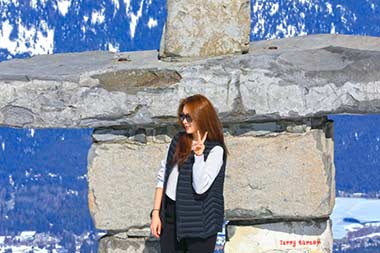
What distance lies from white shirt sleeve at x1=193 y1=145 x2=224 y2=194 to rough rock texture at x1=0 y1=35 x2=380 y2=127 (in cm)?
86

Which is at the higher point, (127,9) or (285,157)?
(127,9)

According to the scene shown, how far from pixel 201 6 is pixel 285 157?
42.5 inches

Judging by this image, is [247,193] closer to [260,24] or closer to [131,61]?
[131,61]

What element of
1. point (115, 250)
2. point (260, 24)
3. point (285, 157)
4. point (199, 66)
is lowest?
point (115, 250)

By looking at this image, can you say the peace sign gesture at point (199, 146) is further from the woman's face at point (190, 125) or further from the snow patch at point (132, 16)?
the snow patch at point (132, 16)

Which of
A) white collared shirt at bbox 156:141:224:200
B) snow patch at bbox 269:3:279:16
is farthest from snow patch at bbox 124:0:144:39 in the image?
white collared shirt at bbox 156:141:224:200

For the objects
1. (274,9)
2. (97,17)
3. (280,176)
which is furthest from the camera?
(97,17)

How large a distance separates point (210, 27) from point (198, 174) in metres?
1.47

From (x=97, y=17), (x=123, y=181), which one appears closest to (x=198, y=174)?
(x=123, y=181)

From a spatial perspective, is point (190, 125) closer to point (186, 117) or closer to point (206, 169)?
point (186, 117)

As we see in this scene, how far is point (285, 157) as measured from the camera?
7684 millimetres

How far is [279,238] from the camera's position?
311 inches

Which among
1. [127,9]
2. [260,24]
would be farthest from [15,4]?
[260,24]

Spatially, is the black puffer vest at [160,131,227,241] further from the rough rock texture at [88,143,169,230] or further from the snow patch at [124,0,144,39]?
the snow patch at [124,0,144,39]
